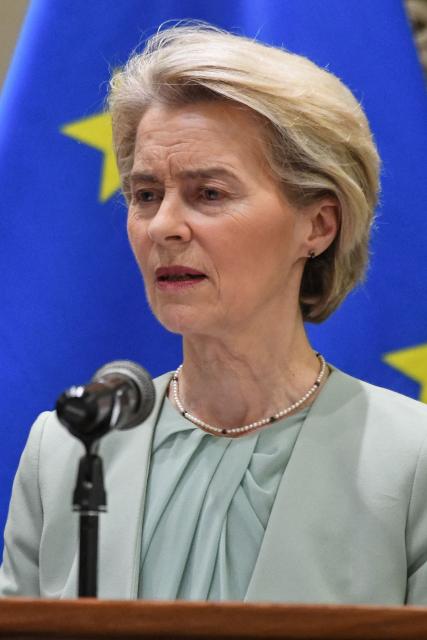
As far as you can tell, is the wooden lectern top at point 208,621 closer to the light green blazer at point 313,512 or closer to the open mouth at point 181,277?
the light green blazer at point 313,512

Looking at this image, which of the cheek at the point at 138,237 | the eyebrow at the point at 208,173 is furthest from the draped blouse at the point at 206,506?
the eyebrow at the point at 208,173

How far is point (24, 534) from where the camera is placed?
7.02 feet

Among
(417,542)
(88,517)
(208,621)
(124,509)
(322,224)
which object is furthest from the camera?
(322,224)

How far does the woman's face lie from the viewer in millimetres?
1949

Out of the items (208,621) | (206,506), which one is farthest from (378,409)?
(208,621)

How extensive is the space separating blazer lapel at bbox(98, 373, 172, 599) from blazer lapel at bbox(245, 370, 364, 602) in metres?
0.21

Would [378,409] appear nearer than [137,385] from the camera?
No

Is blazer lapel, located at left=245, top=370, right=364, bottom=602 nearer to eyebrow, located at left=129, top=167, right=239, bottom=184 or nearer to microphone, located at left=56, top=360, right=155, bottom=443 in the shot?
eyebrow, located at left=129, top=167, right=239, bottom=184

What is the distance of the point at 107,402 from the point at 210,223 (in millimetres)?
660

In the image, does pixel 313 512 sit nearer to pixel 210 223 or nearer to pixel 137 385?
pixel 210 223

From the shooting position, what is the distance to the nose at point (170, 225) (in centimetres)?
194

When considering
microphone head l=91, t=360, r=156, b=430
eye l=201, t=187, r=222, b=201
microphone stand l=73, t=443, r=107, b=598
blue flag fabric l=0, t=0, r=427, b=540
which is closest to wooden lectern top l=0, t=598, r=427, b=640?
microphone stand l=73, t=443, r=107, b=598

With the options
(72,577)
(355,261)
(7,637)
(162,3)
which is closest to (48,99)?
(162,3)

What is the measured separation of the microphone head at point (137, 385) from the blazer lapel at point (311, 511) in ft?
1.77
